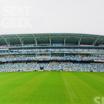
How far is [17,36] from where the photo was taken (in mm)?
62938

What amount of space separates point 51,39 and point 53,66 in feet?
27.7

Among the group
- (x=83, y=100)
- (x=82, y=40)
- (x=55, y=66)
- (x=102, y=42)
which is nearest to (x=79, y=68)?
(x=55, y=66)

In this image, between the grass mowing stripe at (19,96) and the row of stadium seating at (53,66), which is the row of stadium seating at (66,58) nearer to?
the row of stadium seating at (53,66)

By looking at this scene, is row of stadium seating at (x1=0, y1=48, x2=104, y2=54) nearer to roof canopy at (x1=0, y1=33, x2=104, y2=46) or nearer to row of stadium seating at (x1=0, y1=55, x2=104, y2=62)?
row of stadium seating at (x1=0, y1=55, x2=104, y2=62)

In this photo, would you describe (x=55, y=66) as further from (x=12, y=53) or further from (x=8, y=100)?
(x=8, y=100)

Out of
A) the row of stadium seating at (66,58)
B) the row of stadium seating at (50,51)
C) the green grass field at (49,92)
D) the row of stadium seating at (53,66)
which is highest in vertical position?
the green grass field at (49,92)

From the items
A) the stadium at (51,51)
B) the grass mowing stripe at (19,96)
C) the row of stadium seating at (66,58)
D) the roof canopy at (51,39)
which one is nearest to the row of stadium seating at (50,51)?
the stadium at (51,51)

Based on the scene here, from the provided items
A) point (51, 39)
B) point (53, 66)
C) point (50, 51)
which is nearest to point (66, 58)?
point (50, 51)

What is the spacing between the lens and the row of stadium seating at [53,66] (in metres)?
57.8

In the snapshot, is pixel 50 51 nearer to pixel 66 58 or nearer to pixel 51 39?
pixel 51 39

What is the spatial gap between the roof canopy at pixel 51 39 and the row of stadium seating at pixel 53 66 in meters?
6.73

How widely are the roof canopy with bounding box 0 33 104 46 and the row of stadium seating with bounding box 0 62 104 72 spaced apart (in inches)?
265

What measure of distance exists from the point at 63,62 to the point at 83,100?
171 feet

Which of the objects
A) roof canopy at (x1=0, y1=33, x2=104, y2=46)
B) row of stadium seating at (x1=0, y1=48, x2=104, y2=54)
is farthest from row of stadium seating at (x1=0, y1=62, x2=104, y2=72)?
roof canopy at (x1=0, y1=33, x2=104, y2=46)
